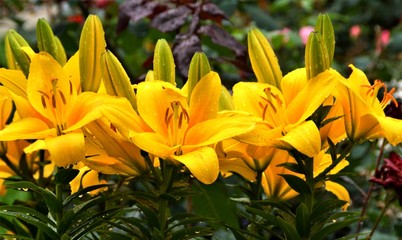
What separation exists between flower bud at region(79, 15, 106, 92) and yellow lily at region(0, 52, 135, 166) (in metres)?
0.02

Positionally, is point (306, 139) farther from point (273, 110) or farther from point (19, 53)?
point (19, 53)

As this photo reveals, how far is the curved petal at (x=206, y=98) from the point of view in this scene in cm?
66

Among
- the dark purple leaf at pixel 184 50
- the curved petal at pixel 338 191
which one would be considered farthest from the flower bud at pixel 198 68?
the dark purple leaf at pixel 184 50

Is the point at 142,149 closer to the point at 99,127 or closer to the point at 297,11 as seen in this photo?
the point at 99,127

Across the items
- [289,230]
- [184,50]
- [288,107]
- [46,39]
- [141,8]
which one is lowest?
[289,230]

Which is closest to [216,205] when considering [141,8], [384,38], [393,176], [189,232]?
[393,176]

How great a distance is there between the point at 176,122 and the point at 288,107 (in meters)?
0.10

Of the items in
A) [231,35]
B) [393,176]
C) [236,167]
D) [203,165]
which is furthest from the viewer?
[231,35]

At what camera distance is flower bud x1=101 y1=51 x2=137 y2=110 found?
0.65 m

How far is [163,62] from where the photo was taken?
0.68m

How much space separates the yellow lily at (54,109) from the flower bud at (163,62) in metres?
0.05

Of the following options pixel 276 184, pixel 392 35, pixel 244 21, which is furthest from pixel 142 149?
pixel 244 21

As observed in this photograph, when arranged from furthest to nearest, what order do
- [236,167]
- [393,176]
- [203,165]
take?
[393,176]
[236,167]
[203,165]

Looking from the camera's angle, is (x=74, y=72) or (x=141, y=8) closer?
(x=74, y=72)
